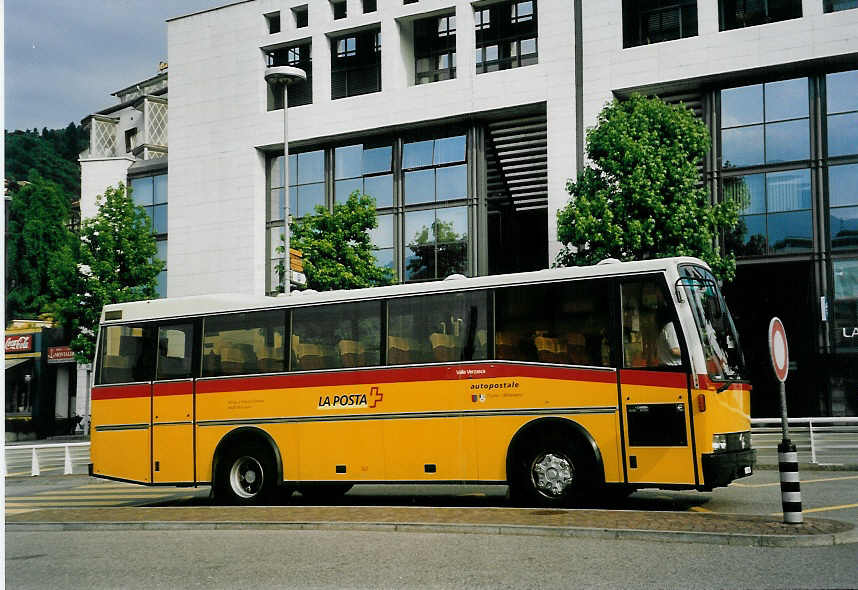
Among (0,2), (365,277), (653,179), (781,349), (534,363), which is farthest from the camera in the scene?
(365,277)

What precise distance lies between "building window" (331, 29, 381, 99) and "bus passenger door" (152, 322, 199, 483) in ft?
90.5

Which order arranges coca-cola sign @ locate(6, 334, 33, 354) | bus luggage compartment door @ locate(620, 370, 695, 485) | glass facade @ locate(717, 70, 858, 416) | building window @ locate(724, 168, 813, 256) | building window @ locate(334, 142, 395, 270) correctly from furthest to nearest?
1. coca-cola sign @ locate(6, 334, 33, 354)
2. building window @ locate(334, 142, 395, 270)
3. building window @ locate(724, 168, 813, 256)
4. glass facade @ locate(717, 70, 858, 416)
5. bus luggage compartment door @ locate(620, 370, 695, 485)

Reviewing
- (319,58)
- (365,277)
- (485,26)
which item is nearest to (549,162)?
(485,26)

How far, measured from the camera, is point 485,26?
39281 mm

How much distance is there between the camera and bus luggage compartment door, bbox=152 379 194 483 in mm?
15172

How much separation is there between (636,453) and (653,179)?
18.6 meters

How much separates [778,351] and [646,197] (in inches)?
745

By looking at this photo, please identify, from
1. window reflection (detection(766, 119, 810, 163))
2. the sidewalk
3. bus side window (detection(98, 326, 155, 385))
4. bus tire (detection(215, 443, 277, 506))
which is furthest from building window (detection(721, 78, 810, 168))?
the sidewalk

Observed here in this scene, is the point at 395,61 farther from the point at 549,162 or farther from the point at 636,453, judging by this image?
the point at 636,453

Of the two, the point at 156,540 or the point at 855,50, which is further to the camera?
the point at 855,50

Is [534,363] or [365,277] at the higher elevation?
[365,277]

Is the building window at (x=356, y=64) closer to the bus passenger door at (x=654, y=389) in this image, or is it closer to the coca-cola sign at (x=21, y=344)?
the coca-cola sign at (x=21, y=344)

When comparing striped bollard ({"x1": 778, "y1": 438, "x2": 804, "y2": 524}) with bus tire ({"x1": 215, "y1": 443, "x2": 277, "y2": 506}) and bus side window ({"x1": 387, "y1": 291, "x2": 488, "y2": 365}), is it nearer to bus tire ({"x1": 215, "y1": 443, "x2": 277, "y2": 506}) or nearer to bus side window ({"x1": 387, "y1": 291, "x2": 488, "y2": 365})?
bus side window ({"x1": 387, "y1": 291, "x2": 488, "y2": 365})

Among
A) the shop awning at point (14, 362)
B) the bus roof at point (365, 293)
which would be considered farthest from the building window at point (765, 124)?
the shop awning at point (14, 362)
